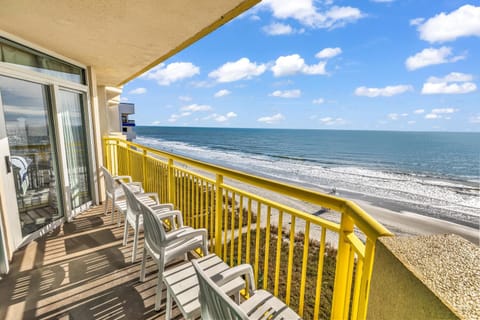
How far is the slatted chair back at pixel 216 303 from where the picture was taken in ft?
2.57

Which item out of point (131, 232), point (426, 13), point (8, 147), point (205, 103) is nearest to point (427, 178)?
point (131, 232)

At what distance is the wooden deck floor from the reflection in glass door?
15.4 inches

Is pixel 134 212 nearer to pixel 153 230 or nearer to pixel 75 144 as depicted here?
pixel 153 230

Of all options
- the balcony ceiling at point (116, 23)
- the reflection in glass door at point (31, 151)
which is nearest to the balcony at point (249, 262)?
the reflection in glass door at point (31, 151)

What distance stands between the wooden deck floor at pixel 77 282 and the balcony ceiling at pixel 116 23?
2431 mm

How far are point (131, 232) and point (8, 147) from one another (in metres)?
1.67

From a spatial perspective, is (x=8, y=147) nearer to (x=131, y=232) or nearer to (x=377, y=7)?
(x=131, y=232)

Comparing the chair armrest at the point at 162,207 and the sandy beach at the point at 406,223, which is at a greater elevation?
the chair armrest at the point at 162,207

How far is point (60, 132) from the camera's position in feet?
10.6

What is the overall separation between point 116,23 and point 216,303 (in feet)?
8.43

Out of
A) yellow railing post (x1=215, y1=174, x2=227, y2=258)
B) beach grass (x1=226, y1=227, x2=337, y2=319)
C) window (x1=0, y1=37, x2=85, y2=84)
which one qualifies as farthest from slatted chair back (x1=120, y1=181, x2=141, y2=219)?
window (x1=0, y1=37, x2=85, y2=84)

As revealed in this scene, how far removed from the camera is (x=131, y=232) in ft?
10.1

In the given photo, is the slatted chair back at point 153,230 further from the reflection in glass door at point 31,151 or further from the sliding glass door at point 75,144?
the sliding glass door at point 75,144

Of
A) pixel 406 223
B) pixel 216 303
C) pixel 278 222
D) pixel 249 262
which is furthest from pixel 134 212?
pixel 406 223
